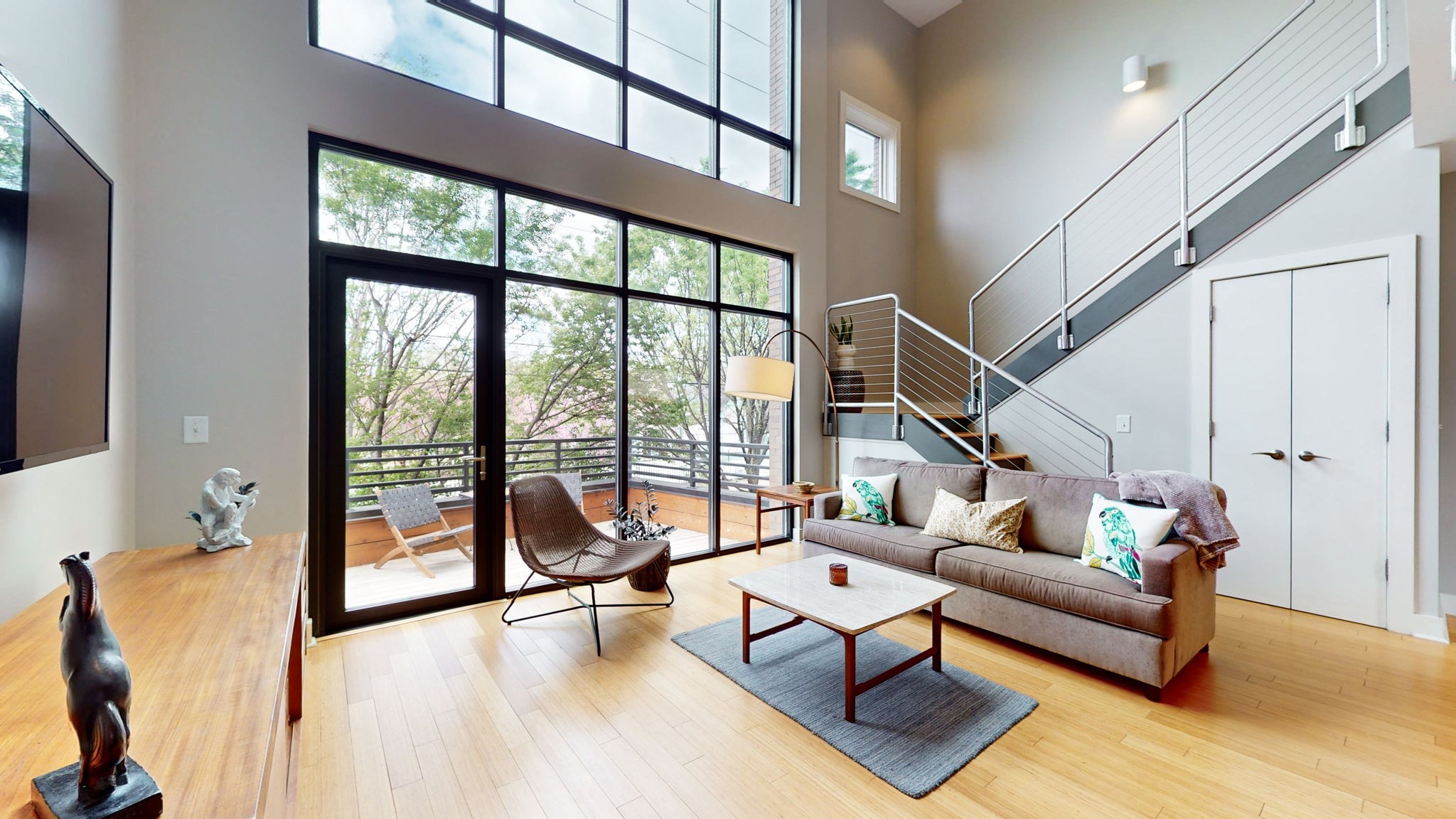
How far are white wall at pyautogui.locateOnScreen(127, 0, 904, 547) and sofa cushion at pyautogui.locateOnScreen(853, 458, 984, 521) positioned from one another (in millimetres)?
3448

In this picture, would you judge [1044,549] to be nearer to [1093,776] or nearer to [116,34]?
[1093,776]

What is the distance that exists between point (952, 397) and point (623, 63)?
4319 mm

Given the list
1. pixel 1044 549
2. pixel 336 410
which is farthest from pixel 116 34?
pixel 1044 549

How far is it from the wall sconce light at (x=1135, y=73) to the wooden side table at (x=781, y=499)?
4.30m

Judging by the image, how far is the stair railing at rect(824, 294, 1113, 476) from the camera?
4391 millimetres

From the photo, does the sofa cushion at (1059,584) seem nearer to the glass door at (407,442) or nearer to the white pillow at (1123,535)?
the white pillow at (1123,535)

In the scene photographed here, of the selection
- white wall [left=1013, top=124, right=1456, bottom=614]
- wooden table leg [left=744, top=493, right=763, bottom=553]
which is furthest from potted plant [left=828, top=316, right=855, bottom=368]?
white wall [left=1013, top=124, right=1456, bottom=614]

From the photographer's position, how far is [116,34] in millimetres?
2367

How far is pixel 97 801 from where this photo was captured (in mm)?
774

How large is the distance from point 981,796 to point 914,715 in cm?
47

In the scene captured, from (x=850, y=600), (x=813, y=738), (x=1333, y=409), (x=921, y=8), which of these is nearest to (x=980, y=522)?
(x=850, y=600)

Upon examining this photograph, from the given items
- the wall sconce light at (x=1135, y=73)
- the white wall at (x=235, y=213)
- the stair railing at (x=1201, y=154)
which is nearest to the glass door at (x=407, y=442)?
the white wall at (x=235, y=213)

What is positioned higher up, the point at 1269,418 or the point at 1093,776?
the point at 1269,418

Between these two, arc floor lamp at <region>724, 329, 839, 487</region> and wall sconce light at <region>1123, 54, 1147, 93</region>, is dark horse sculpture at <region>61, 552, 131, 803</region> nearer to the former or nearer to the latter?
arc floor lamp at <region>724, 329, 839, 487</region>
